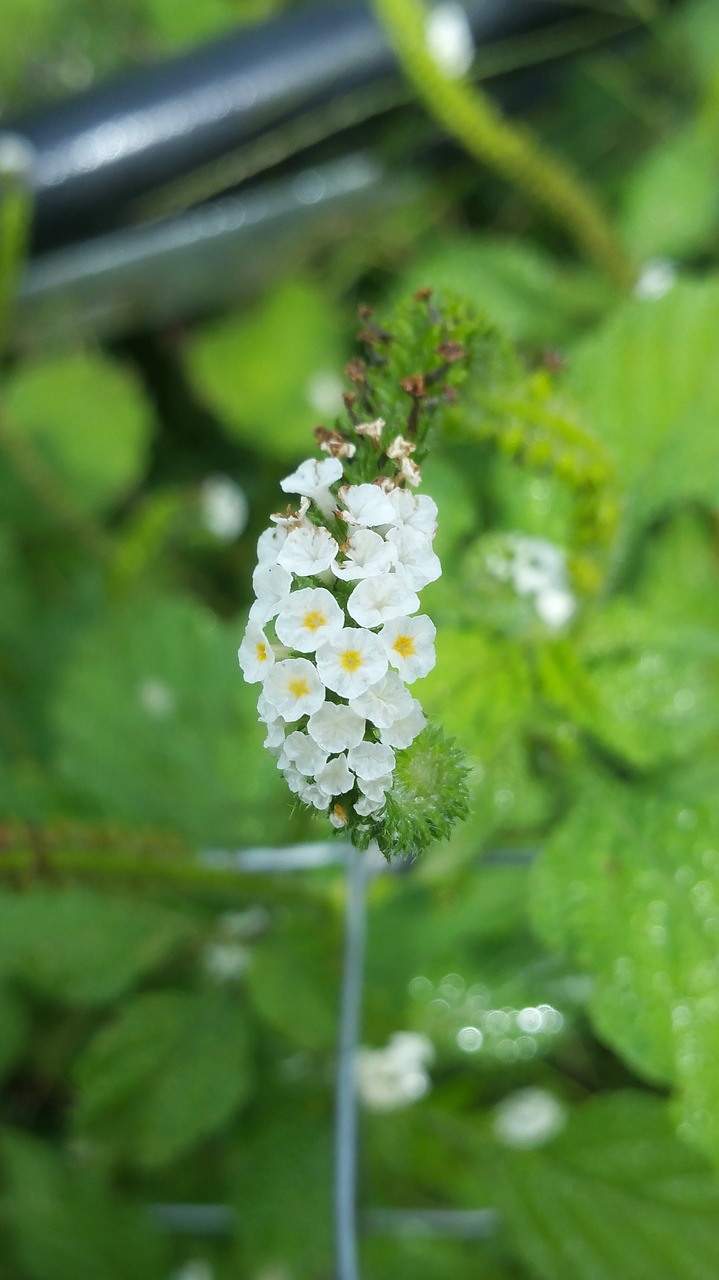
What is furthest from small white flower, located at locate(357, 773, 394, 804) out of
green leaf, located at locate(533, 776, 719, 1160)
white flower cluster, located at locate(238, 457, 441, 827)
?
green leaf, located at locate(533, 776, 719, 1160)

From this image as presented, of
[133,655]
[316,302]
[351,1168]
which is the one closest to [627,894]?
[351,1168]

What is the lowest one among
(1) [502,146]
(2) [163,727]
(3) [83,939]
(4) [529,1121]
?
(4) [529,1121]

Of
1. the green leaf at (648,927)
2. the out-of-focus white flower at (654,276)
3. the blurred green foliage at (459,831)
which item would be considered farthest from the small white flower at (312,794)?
the out-of-focus white flower at (654,276)

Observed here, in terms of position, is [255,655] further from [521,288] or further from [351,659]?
[521,288]

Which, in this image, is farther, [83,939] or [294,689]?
[83,939]

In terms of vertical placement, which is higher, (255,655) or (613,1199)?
(255,655)

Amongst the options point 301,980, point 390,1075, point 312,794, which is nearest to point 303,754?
point 312,794
